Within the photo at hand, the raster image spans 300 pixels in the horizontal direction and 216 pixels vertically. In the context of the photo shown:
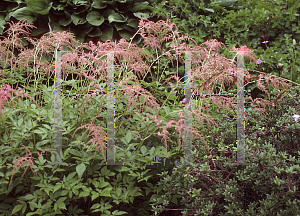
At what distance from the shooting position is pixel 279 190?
1.40 meters

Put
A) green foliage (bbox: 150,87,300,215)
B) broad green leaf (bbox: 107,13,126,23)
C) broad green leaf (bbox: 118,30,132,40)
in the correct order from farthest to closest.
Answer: broad green leaf (bbox: 118,30,132,40) < broad green leaf (bbox: 107,13,126,23) < green foliage (bbox: 150,87,300,215)

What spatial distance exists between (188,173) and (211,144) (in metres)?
0.32

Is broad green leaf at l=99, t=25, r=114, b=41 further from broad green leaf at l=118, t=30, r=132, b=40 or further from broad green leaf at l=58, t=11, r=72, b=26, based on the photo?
broad green leaf at l=58, t=11, r=72, b=26

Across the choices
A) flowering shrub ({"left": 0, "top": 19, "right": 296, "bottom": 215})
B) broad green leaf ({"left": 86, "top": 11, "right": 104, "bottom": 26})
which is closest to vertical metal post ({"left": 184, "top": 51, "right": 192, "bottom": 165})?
flowering shrub ({"left": 0, "top": 19, "right": 296, "bottom": 215})

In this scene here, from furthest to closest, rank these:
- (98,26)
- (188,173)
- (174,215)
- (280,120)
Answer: (98,26) < (174,215) < (280,120) < (188,173)

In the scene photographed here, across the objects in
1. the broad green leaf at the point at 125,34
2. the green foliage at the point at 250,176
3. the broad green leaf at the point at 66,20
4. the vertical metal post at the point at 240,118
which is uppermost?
the broad green leaf at the point at 66,20

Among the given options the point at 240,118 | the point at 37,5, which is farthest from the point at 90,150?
the point at 37,5

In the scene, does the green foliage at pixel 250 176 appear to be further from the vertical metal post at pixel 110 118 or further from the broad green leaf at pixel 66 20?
the broad green leaf at pixel 66 20

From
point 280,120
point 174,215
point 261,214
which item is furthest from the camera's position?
point 174,215

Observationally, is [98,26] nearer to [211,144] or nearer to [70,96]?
[70,96]

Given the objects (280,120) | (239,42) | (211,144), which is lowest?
(211,144)

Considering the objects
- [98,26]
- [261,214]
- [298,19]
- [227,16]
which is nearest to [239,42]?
[227,16]

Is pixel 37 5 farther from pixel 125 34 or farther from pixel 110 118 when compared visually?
pixel 110 118

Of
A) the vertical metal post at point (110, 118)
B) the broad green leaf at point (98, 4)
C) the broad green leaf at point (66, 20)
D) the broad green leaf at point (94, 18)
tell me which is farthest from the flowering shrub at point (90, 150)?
the broad green leaf at point (98, 4)
